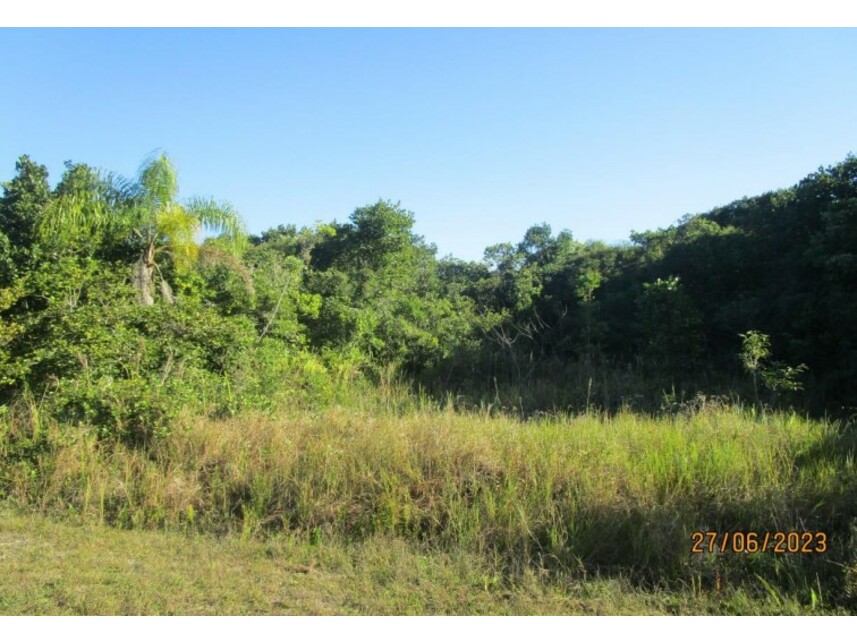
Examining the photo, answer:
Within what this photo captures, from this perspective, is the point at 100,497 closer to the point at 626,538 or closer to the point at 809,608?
the point at 626,538

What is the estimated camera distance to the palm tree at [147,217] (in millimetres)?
9992

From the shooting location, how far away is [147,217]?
10.2 m

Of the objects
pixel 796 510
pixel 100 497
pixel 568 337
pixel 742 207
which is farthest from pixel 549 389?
pixel 742 207

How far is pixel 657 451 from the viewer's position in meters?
5.76

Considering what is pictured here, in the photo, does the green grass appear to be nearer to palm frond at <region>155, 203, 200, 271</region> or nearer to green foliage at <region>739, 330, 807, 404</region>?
palm frond at <region>155, 203, 200, 271</region>

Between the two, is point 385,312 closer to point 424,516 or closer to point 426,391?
point 426,391

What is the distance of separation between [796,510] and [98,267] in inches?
395

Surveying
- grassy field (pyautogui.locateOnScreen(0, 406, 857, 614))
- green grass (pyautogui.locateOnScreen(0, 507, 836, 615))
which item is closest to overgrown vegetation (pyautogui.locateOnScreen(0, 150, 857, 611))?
grassy field (pyautogui.locateOnScreen(0, 406, 857, 614))

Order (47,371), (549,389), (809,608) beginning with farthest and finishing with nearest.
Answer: (549,389) < (47,371) < (809,608)

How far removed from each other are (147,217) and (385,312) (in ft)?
20.8
